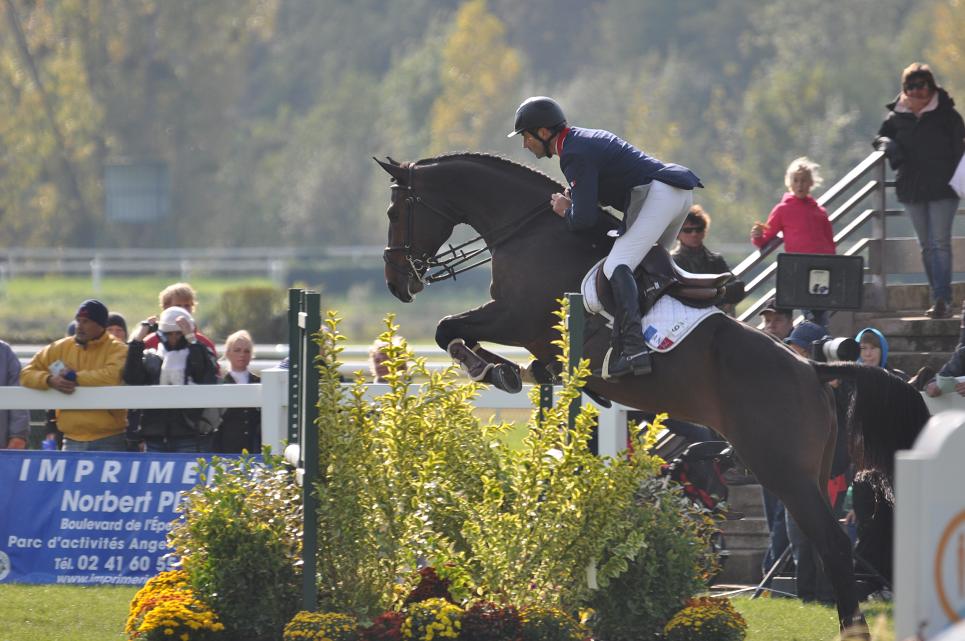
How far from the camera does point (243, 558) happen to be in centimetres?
618

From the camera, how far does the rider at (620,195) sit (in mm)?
6801

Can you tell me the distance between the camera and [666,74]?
53062 mm

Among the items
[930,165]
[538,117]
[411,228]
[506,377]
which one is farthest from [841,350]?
[930,165]

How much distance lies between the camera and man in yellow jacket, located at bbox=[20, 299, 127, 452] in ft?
30.1

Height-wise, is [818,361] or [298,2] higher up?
[298,2]

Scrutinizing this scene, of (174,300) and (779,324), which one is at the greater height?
(174,300)

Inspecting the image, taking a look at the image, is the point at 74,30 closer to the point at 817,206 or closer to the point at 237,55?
the point at 237,55

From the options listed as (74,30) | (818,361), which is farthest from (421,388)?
(74,30)

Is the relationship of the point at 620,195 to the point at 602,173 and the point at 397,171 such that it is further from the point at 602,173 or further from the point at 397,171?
the point at 397,171

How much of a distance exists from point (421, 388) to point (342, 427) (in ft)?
1.50

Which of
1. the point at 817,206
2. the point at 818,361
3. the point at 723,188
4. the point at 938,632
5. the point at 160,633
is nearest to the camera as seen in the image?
the point at 938,632

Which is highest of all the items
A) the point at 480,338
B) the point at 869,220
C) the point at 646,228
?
the point at 869,220

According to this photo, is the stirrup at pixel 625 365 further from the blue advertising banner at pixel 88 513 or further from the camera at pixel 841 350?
the blue advertising banner at pixel 88 513

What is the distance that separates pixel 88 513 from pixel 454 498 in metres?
3.45
